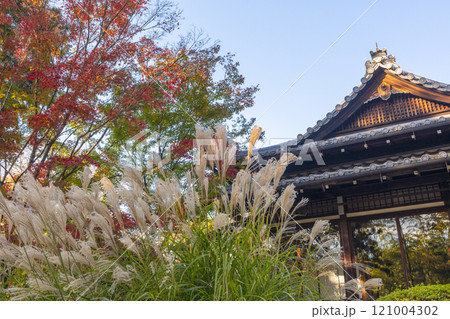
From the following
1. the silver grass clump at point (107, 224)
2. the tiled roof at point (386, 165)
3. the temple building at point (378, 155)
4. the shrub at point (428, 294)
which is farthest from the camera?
the temple building at point (378, 155)

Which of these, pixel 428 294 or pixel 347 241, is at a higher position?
pixel 347 241

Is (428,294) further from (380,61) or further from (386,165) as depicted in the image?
(380,61)

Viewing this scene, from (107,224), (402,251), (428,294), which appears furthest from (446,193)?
(107,224)

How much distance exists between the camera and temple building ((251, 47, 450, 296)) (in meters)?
6.25

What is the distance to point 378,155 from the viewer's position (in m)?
7.30

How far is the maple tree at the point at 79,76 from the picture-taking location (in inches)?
231

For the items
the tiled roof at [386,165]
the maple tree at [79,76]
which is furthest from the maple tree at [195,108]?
the tiled roof at [386,165]

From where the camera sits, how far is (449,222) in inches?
242

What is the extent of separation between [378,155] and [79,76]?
18.2 ft

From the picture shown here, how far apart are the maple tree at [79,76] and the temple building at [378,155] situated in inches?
102

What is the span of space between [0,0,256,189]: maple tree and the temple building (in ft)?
8.49

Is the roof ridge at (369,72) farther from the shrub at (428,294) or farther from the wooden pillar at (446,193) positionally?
the shrub at (428,294)

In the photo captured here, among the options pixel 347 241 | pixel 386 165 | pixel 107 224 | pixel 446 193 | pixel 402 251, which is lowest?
pixel 107 224
